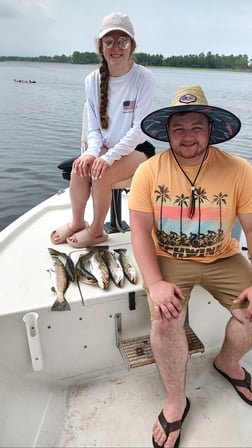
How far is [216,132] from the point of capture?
1.86 m

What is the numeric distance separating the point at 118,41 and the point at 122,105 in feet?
1.29

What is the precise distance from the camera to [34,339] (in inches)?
69.7

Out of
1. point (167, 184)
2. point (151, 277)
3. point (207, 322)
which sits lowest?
point (207, 322)

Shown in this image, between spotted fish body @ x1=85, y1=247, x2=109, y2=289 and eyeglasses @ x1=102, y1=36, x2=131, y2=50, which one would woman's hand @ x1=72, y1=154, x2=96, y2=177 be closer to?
spotted fish body @ x1=85, y1=247, x2=109, y2=289

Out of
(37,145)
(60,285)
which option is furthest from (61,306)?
(37,145)

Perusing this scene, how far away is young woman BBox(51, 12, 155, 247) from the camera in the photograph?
2.26 metres

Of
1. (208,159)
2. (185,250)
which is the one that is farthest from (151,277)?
(208,159)

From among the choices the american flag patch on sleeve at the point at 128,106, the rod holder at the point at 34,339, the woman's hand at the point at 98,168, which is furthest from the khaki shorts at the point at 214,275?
the american flag patch on sleeve at the point at 128,106

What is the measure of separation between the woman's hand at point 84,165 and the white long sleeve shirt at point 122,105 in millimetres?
125

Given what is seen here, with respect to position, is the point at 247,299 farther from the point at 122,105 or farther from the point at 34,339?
the point at 122,105

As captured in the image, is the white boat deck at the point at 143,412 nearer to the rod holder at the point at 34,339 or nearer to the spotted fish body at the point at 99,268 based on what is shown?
the rod holder at the point at 34,339

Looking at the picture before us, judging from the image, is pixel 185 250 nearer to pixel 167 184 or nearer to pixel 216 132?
pixel 167 184

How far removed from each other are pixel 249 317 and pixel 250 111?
50.2 feet

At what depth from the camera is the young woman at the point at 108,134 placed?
2.26m
